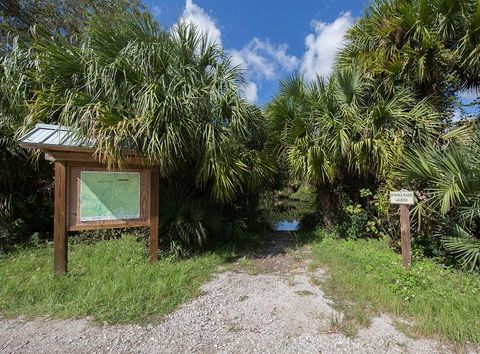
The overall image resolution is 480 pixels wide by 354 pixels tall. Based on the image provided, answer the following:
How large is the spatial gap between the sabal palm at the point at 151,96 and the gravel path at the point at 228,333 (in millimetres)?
2183

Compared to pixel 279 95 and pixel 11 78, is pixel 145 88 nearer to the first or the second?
pixel 11 78

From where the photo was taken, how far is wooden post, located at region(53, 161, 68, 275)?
4375mm

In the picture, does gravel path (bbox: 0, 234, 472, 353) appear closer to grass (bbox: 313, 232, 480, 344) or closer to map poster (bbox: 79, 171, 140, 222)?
grass (bbox: 313, 232, 480, 344)

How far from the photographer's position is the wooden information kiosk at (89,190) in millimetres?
4360

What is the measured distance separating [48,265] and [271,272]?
376 centimetres

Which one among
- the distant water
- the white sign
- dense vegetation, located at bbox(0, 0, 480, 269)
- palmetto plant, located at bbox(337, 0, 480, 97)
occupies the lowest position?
the distant water

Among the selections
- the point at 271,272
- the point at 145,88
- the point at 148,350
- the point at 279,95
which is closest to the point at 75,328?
the point at 148,350

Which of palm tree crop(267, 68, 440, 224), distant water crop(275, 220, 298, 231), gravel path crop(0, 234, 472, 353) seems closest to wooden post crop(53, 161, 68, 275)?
gravel path crop(0, 234, 472, 353)

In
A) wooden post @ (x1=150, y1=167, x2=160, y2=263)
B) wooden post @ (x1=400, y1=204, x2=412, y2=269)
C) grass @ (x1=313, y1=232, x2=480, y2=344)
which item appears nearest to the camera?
grass @ (x1=313, y1=232, x2=480, y2=344)

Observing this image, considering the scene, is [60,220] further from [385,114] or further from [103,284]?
[385,114]

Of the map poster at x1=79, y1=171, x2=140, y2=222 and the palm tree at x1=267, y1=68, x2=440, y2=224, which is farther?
the palm tree at x1=267, y1=68, x2=440, y2=224

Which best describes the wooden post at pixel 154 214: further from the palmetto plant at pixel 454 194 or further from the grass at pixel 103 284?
the palmetto plant at pixel 454 194

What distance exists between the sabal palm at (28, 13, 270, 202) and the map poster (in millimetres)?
452

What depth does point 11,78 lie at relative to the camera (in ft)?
17.7
